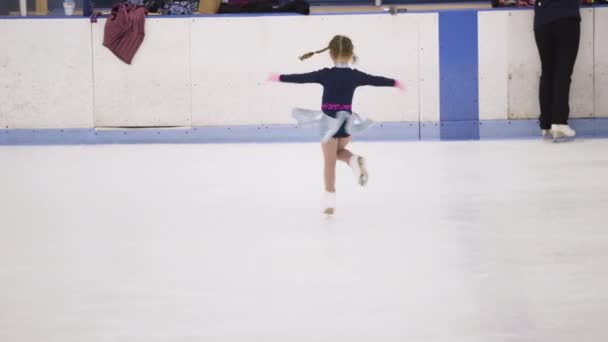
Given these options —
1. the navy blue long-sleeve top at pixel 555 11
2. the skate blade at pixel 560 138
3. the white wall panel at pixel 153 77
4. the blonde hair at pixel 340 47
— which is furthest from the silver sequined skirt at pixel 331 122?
the white wall panel at pixel 153 77

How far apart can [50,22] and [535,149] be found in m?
4.44

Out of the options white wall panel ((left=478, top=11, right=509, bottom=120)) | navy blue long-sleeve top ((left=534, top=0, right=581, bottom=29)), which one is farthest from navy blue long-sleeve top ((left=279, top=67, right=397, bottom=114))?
white wall panel ((left=478, top=11, right=509, bottom=120))

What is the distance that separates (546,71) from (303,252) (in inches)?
231

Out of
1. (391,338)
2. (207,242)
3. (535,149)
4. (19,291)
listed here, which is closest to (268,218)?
(207,242)

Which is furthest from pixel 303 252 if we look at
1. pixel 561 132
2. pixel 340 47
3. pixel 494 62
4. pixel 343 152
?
pixel 494 62

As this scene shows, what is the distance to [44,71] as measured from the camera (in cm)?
1070

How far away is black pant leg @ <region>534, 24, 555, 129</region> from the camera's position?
10289 millimetres

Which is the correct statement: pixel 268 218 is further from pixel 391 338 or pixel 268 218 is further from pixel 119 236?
pixel 391 338

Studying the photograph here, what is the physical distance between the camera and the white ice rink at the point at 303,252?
365 centimetres

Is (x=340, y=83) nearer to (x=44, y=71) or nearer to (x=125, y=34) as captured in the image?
(x=125, y=34)

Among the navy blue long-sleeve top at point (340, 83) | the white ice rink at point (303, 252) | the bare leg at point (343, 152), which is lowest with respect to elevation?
the white ice rink at point (303, 252)

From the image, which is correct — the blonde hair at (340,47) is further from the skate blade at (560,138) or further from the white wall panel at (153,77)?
the white wall panel at (153,77)

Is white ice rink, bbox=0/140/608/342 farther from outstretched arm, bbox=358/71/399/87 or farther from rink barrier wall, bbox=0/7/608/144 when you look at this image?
rink barrier wall, bbox=0/7/608/144

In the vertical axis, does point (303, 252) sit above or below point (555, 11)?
below
